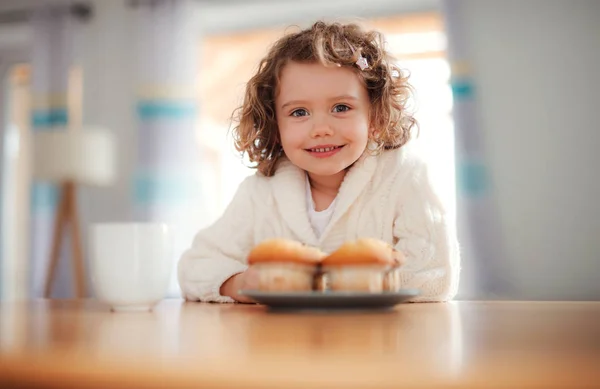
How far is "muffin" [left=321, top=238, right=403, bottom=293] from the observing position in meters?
0.69

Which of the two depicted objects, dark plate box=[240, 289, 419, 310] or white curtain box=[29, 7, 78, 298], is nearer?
dark plate box=[240, 289, 419, 310]

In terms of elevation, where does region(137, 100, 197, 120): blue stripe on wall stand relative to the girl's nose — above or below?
above

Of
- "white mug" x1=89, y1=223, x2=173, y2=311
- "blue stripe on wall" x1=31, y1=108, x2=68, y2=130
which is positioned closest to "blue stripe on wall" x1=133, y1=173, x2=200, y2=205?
"blue stripe on wall" x1=31, y1=108, x2=68, y2=130

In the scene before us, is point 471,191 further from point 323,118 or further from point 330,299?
point 330,299

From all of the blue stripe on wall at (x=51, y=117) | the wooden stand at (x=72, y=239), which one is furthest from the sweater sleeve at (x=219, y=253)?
the blue stripe on wall at (x=51, y=117)

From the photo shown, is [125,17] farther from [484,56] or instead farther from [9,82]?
[484,56]

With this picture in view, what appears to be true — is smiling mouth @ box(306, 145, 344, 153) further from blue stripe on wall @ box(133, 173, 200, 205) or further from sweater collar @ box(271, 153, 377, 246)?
blue stripe on wall @ box(133, 173, 200, 205)

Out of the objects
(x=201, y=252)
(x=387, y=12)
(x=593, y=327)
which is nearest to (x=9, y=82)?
(x=387, y=12)

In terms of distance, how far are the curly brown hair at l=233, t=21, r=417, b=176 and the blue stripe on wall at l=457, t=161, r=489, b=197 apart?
2244 mm

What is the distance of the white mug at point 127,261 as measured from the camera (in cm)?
76

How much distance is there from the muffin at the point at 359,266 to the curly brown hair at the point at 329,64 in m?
0.66

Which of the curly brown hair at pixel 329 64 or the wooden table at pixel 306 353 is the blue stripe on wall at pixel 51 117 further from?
the wooden table at pixel 306 353

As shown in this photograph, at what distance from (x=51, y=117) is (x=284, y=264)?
14.2 ft

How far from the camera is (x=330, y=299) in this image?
67 centimetres
